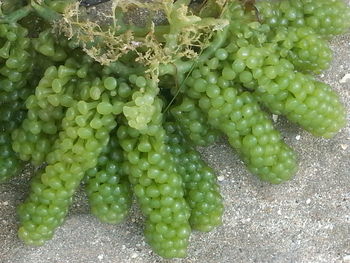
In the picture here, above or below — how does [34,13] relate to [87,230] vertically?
above

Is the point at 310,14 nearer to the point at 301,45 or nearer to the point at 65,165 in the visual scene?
the point at 301,45

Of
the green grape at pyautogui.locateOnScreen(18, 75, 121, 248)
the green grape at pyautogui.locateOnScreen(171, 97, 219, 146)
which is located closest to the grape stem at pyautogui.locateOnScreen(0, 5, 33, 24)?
the green grape at pyautogui.locateOnScreen(18, 75, 121, 248)

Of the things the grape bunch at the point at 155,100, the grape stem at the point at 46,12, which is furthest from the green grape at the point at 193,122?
the grape stem at the point at 46,12

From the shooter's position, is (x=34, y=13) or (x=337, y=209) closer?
(x=34, y=13)

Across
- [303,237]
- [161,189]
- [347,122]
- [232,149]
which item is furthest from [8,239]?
[347,122]

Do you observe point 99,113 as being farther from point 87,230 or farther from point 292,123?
point 292,123

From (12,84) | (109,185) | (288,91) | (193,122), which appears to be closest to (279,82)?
(288,91)

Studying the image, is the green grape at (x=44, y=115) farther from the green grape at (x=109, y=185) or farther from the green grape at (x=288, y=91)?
the green grape at (x=288, y=91)
